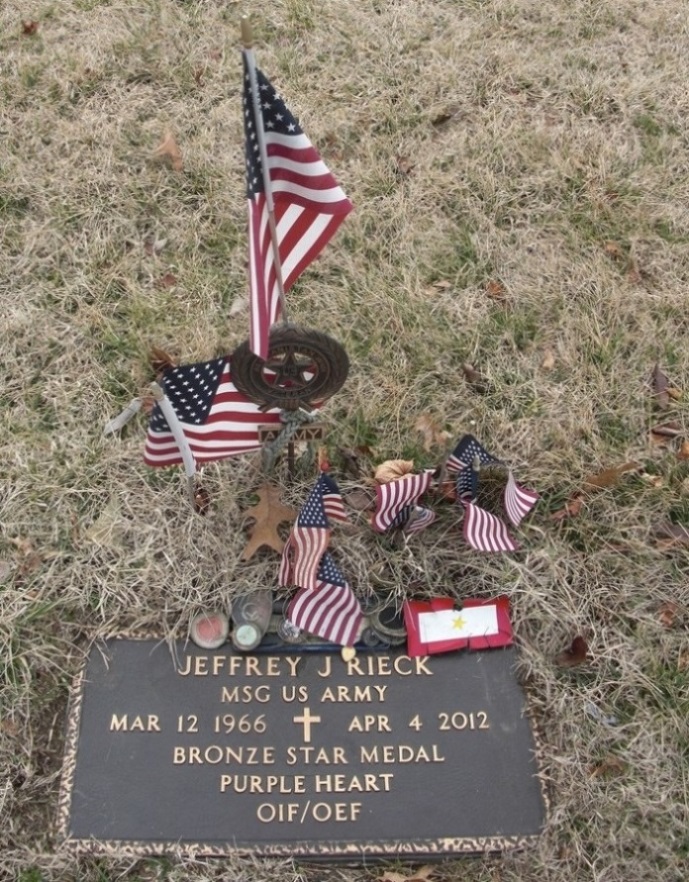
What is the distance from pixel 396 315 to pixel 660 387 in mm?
1227

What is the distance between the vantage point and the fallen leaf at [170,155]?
4066mm

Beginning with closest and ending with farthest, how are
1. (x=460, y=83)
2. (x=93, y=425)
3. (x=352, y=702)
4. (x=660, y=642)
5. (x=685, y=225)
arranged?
1. (x=352, y=702)
2. (x=660, y=642)
3. (x=93, y=425)
4. (x=685, y=225)
5. (x=460, y=83)

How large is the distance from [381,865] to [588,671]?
0.99 m

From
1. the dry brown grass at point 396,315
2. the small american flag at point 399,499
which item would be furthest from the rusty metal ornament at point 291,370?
the dry brown grass at point 396,315

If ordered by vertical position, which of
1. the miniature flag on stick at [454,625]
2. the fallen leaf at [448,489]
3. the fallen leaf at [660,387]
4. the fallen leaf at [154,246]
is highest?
the fallen leaf at [154,246]

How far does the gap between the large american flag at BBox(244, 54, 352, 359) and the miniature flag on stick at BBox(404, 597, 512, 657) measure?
3.88ft

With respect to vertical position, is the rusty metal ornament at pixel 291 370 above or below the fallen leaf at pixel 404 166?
above

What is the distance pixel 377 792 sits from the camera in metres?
2.56

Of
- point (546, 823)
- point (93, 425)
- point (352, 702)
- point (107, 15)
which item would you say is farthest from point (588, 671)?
point (107, 15)

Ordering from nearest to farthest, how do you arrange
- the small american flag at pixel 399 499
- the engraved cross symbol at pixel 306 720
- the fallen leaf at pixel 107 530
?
the engraved cross symbol at pixel 306 720, the small american flag at pixel 399 499, the fallen leaf at pixel 107 530

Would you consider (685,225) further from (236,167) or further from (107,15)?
(107,15)

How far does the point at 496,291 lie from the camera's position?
372 centimetres

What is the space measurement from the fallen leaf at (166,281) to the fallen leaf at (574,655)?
7.85 feet

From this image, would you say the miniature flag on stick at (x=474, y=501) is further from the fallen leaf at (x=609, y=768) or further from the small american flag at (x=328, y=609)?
the fallen leaf at (x=609, y=768)
